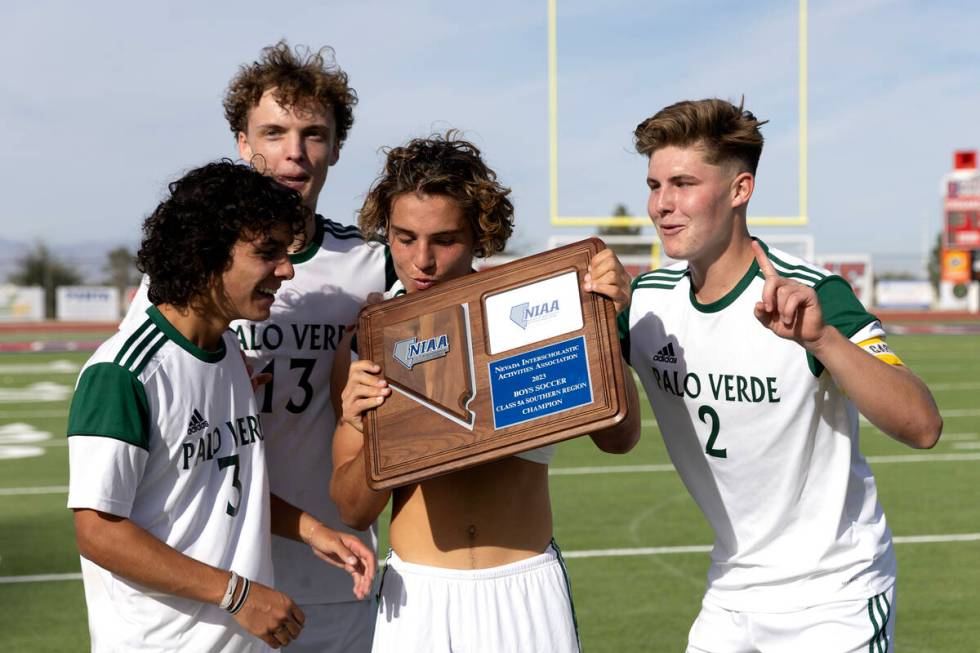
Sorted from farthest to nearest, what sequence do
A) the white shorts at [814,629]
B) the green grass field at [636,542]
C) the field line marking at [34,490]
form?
the field line marking at [34,490]
the green grass field at [636,542]
the white shorts at [814,629]

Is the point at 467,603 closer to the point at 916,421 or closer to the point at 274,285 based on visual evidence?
the point at 274,285

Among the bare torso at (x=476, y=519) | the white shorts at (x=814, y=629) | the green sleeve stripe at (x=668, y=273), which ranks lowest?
the white shorts at (x=814, y=629)

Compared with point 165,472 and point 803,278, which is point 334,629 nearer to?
point 165,472

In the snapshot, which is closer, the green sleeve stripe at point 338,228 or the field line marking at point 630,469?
the green sleeve stripe at point 338,228

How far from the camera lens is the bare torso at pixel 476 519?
243 cm

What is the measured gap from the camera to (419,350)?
2.30 m

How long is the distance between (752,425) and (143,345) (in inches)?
60.2

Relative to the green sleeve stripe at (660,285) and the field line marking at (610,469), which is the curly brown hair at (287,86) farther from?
the field line marking at (610,469)

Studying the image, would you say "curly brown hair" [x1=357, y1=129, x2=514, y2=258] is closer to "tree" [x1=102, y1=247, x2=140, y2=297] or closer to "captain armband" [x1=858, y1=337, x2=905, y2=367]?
"captain armband" [x1=858, y1=337, x2=905, y2=367]

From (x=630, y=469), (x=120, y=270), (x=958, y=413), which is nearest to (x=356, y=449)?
(x=630, y=469)

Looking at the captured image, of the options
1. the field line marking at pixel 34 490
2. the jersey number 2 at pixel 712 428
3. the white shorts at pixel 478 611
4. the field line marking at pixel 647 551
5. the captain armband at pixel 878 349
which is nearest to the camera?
the white shorts at pixel 478 611

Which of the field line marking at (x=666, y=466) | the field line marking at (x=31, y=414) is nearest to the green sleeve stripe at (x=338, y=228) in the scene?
the field line marking at (x=666, y=466)

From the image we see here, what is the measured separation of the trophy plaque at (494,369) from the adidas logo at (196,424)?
0.36 m

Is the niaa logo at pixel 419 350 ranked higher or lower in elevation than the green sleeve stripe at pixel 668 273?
lower
